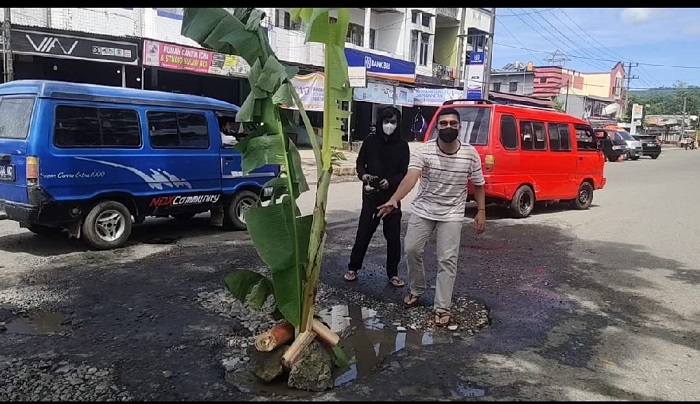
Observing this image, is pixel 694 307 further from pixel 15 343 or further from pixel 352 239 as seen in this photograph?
pixel 15 343

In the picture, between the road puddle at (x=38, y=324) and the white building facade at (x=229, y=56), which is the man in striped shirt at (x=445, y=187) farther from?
the white building facade at (x=229, y=56)

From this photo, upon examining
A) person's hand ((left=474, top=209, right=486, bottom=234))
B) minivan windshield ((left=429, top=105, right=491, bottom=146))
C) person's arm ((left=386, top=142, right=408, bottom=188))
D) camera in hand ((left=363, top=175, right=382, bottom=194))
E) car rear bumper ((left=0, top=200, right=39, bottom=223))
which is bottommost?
car rear bumper ((left=0, top=200, right=39, bottom=223))

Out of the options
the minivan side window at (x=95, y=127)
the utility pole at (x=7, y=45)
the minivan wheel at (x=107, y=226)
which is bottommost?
the minivan wheel at (x=107, y=226)

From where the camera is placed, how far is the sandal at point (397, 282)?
6.02m

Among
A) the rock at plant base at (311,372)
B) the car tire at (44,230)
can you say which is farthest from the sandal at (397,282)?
the car tire at (44,230)

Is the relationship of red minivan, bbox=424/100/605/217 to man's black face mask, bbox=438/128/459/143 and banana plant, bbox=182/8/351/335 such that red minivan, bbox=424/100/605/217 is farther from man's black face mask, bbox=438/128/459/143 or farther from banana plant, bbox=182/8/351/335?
banana plant, bbox=182/8/351/335

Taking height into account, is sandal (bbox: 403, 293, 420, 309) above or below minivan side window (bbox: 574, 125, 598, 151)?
below

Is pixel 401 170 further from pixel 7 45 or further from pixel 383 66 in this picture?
pixel 383 66

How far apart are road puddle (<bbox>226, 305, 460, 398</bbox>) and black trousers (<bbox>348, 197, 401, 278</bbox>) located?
841 mm

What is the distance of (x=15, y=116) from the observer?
6672 millimetres

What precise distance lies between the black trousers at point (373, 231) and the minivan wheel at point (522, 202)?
205 inches

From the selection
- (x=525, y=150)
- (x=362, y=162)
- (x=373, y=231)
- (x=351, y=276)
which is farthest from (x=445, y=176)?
(x=525, y=150)

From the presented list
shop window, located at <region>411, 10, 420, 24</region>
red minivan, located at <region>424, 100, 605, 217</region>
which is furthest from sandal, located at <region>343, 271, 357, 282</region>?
shop window, located at <region>411, 10, 420, 24</region>

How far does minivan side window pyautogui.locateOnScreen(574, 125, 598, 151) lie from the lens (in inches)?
468
